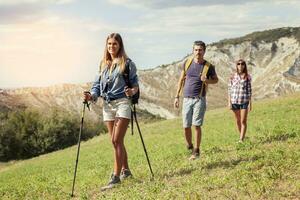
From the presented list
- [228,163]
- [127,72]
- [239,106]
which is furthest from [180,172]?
[239,106]

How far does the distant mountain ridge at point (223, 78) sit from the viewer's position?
148 meters

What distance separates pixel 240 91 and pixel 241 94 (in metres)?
0.12

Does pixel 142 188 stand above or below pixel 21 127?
above

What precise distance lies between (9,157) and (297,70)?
3882 inches

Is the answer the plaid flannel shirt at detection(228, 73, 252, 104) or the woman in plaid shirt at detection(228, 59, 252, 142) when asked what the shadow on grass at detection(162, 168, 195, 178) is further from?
the plaid flannel shirt at detection(228, 73, 252, 104)

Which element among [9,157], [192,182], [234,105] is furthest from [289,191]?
[9,157]

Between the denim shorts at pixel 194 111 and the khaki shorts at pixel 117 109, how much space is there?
10.5ft

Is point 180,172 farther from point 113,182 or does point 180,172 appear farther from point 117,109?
point 117,109

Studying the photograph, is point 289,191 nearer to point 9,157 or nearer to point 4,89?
point 9,157

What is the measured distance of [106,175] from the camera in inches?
628

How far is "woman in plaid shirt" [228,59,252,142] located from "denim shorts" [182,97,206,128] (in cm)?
343

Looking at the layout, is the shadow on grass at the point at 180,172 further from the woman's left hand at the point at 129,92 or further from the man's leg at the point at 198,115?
the woman's left hand at the point at 129,92

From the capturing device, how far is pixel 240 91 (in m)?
17.9

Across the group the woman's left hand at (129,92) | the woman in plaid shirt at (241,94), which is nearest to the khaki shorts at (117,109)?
the woman's left hand at (129,92)
